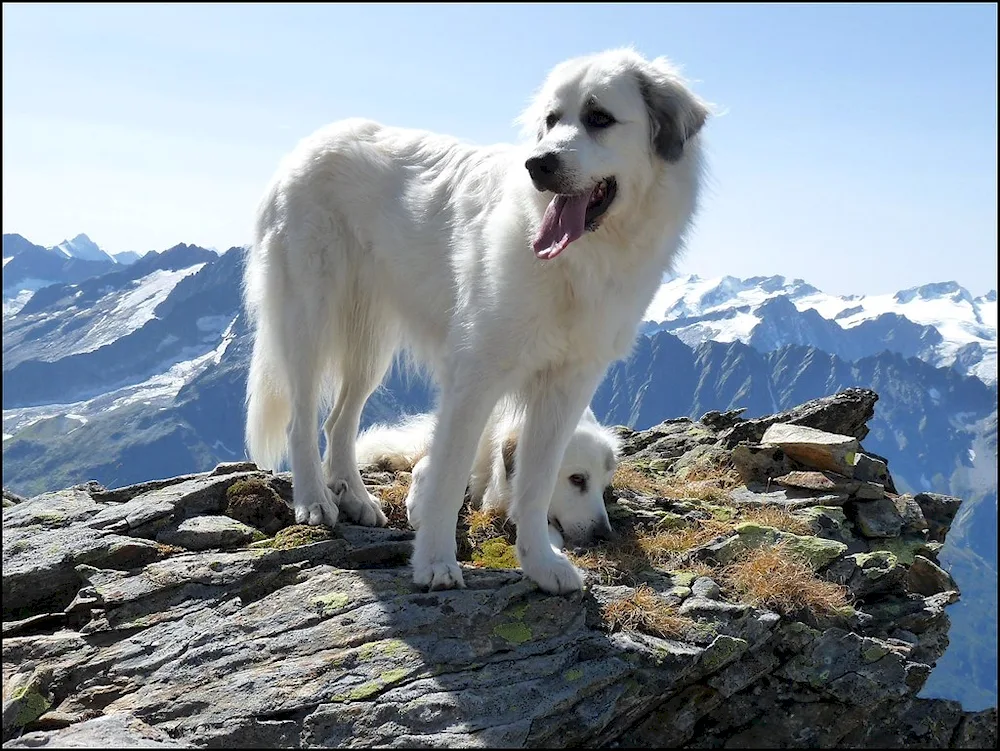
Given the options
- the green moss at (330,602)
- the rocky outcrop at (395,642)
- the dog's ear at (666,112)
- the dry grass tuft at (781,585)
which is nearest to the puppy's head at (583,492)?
the rocky outcrop at (395,642)

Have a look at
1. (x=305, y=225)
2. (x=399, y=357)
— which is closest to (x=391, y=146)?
(x=305, y=225)

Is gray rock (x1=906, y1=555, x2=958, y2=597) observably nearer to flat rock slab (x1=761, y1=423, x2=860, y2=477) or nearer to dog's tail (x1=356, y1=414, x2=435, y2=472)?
flat rock slab (x1=761, y1=423, x2=860, y2=477)

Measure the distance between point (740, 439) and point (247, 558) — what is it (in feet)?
20.5

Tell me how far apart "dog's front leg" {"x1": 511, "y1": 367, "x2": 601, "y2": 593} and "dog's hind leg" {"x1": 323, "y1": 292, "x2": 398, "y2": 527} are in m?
1.35

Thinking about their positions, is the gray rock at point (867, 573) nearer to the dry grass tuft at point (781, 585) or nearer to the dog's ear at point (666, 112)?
the dry grass tuft at point (781, 585)

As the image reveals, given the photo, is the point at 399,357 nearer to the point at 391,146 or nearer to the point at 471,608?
the point at 391,146

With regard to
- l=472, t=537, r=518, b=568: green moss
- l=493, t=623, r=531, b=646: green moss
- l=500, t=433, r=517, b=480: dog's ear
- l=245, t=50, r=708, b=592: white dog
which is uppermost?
l=245, t=50, r=708, b=592: white dog

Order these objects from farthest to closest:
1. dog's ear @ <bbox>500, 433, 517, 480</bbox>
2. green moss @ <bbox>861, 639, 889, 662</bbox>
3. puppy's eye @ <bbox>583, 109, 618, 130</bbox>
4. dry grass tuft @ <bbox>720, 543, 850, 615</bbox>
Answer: dog's ear @ <bbox>500, 433, 517, 480</bbox> → dry grass tuft @ <bbox>720, 543, 850, 615</bbox> → green moss @ <bbox>861, 639, 889, 662</bbox> → puppy's eye @ <bbox>583, 109, 618, 130</bbox>

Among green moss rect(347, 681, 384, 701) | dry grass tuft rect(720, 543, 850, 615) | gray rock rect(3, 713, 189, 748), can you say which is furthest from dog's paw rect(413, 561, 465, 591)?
dry grass tuft rect(720, 543, 850, 615)

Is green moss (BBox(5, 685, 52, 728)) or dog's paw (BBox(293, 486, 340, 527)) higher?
dog's paw (BBox(293, 486, 340, 527))

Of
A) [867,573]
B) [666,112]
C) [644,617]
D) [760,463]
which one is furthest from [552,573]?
[760,463]

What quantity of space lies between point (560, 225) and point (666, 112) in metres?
0.91

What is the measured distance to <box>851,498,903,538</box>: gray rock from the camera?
291 inches

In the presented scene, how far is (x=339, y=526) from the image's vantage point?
5449mm
